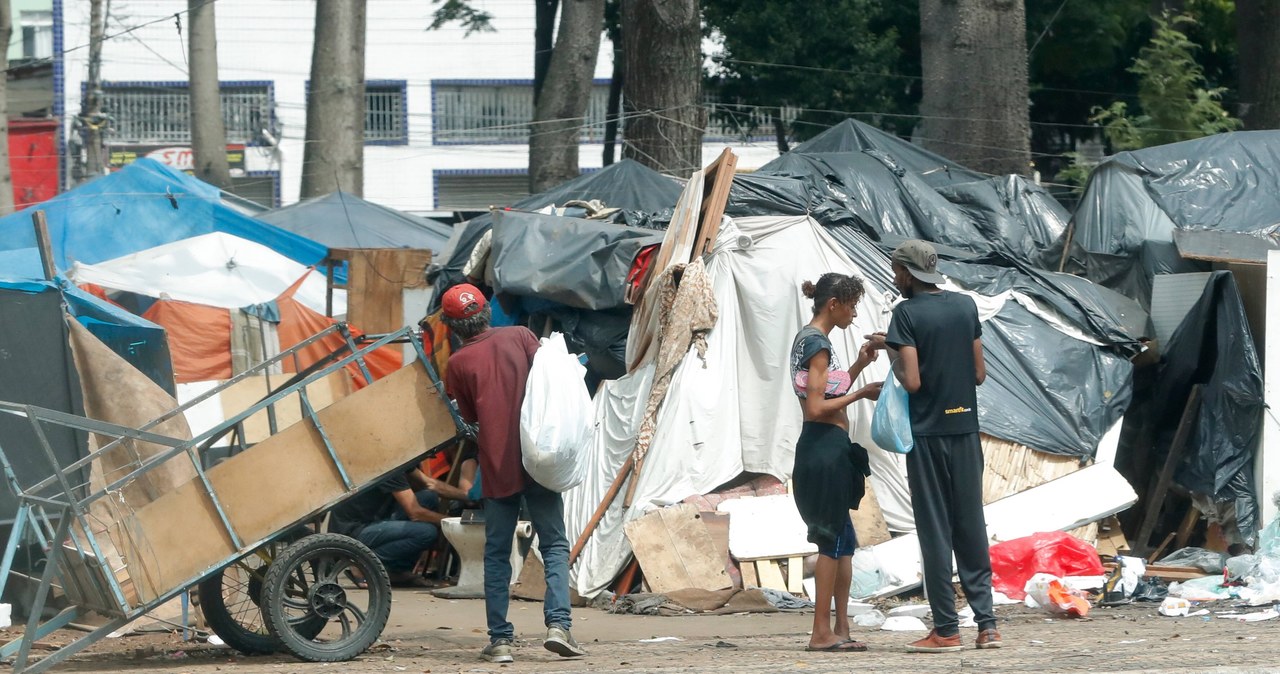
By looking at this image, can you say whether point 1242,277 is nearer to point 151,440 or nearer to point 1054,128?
point 151,440

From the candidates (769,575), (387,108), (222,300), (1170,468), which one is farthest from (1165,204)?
(387,108)

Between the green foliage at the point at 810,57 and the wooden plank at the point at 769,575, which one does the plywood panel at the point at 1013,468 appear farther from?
the green foliage at the point at 810,57

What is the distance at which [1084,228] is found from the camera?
1040cm

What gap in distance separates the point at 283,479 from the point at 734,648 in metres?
2.15

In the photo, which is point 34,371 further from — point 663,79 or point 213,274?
point 663,79

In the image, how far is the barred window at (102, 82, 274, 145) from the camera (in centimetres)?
3909

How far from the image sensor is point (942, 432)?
598 cm

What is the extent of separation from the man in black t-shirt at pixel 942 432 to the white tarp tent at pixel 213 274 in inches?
336

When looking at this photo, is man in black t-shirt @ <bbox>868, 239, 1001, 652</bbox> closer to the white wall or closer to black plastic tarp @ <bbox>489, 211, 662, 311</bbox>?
black plastic tarp @ <bbox>489, 211, 662, 311</bbox>

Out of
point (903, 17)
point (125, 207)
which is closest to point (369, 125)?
point (903, 17)

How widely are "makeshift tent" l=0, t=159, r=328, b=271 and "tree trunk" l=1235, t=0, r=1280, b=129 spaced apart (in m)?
10.8

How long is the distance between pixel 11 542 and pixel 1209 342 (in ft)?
22.3

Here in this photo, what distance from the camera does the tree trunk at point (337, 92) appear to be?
63.1ft

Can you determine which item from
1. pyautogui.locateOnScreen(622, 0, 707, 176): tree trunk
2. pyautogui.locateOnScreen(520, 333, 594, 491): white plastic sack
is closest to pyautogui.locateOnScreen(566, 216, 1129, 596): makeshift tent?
pyautogui.locateOnScreen(520, 333, 594, 491): white plastic sack
